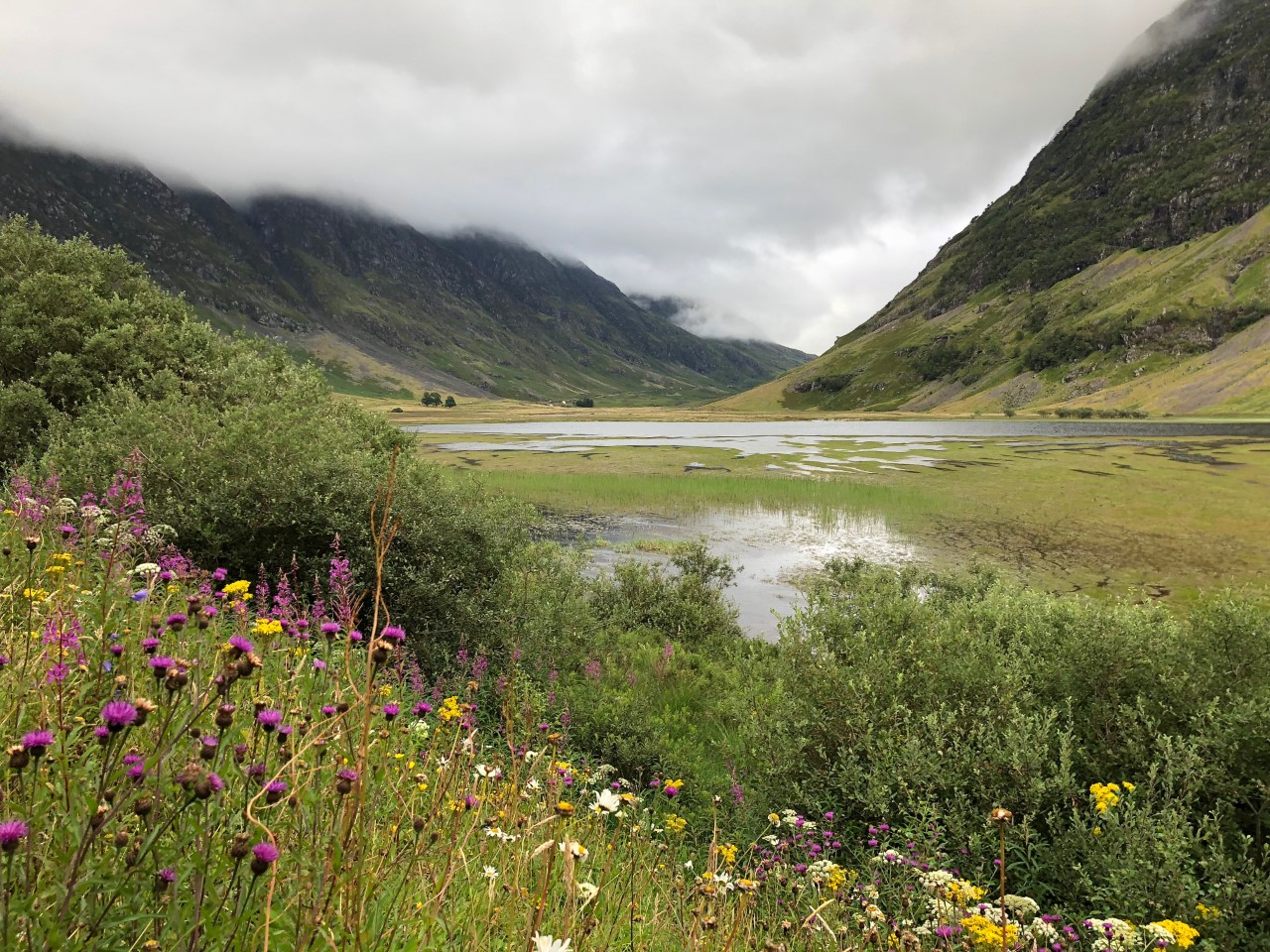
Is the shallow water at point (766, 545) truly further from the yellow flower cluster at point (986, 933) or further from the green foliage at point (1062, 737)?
the yellow flower cluster at point (986, 933)

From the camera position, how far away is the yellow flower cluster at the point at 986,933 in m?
3.54

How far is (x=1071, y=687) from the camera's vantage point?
9508mm

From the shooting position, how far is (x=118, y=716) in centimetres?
175

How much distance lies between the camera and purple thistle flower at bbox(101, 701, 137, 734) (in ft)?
5.65

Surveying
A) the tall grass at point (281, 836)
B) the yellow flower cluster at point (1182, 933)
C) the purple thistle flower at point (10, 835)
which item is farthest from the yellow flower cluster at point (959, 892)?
the purple thistle flower at point (10, 835)

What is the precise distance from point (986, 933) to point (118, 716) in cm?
432

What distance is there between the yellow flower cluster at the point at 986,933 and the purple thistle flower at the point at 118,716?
13.7 ft

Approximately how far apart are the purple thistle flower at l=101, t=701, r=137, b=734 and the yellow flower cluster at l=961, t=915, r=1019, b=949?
417 cm

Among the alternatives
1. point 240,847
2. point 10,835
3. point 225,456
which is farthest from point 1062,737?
point 225,456

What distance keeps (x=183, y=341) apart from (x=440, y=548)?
16964mm

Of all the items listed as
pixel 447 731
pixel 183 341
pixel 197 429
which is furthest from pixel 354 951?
pixel 183 341

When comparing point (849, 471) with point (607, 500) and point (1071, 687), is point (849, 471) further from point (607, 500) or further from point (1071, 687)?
point (1071, 687)

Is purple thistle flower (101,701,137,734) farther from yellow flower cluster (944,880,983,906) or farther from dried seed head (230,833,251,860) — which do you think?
yellow flower cluster (944,880,983,906)

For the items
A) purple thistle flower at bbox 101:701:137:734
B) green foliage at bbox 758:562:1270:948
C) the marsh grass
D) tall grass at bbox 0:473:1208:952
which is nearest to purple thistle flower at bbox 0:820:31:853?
tall grass at bbox 0:473:1208:952
